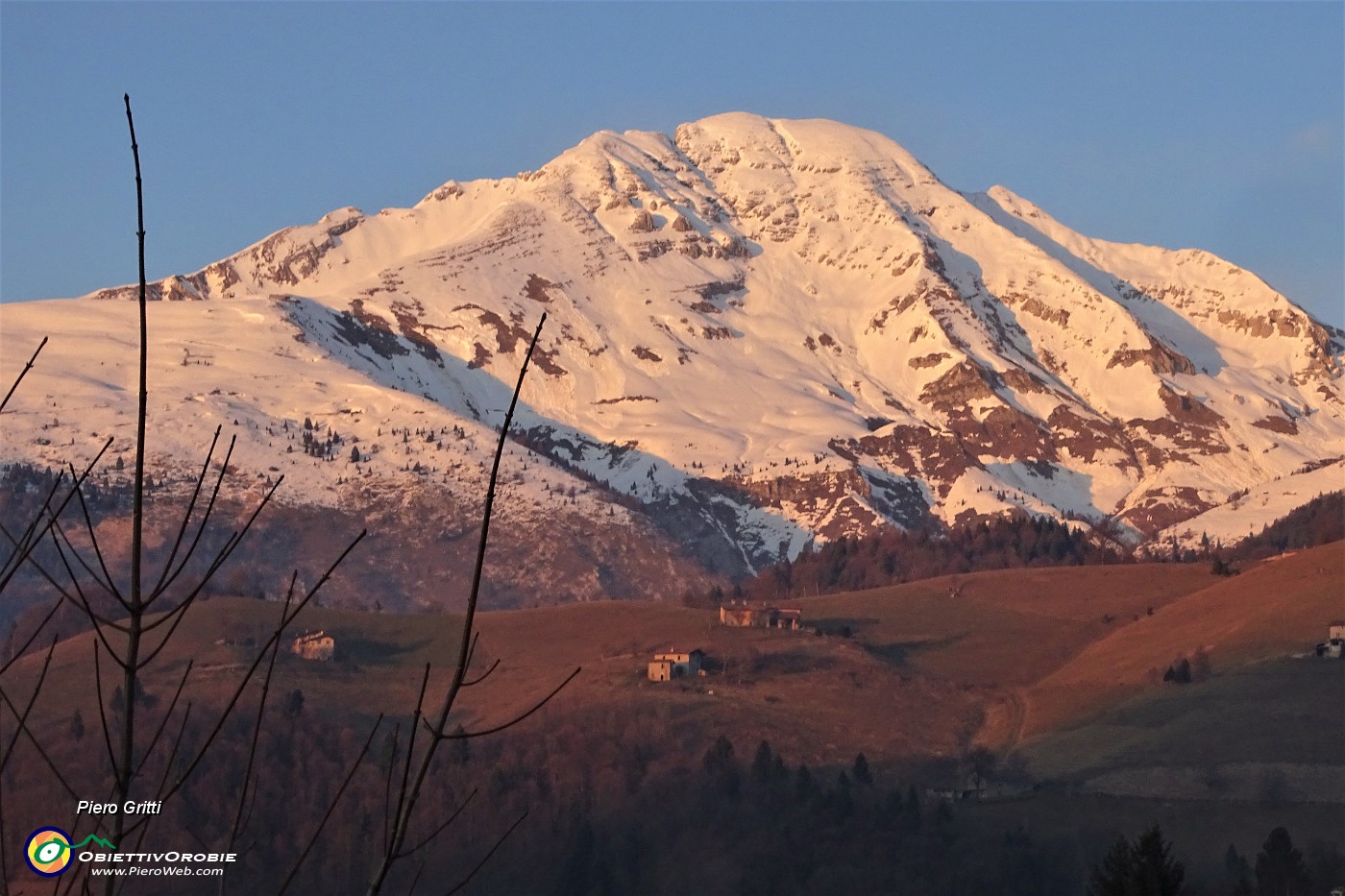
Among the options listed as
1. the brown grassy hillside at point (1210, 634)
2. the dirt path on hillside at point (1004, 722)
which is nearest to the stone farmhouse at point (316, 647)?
the dirt path on hillside at point (1004, 722)

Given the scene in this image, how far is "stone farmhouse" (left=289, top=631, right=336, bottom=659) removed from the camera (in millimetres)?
136625

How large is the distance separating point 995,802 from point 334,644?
5440 cm

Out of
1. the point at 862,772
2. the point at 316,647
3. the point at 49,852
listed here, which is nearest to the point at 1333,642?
the point at 862,772

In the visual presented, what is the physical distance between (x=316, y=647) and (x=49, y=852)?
12293cm

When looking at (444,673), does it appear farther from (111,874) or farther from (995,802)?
(111,874)

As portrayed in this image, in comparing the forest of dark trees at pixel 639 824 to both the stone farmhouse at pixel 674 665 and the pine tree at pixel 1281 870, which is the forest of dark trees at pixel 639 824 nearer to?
the pine tree at pixel 1281 870

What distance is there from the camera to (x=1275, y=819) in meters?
90.0

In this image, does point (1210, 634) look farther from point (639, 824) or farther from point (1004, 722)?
point (639, 824)

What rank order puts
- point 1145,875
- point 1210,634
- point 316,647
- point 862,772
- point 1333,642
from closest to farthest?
point 1145,875 < point 862,772 < point 1333,642 < point 1210,634 < point 316,647

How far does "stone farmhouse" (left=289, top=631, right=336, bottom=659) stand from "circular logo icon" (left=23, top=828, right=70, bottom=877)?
12124cm

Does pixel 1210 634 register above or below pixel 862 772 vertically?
above

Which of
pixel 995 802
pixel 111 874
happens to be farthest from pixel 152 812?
pixel 995 802

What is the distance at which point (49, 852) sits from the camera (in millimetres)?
16047

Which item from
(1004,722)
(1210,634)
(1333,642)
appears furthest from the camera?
(1210,634)
